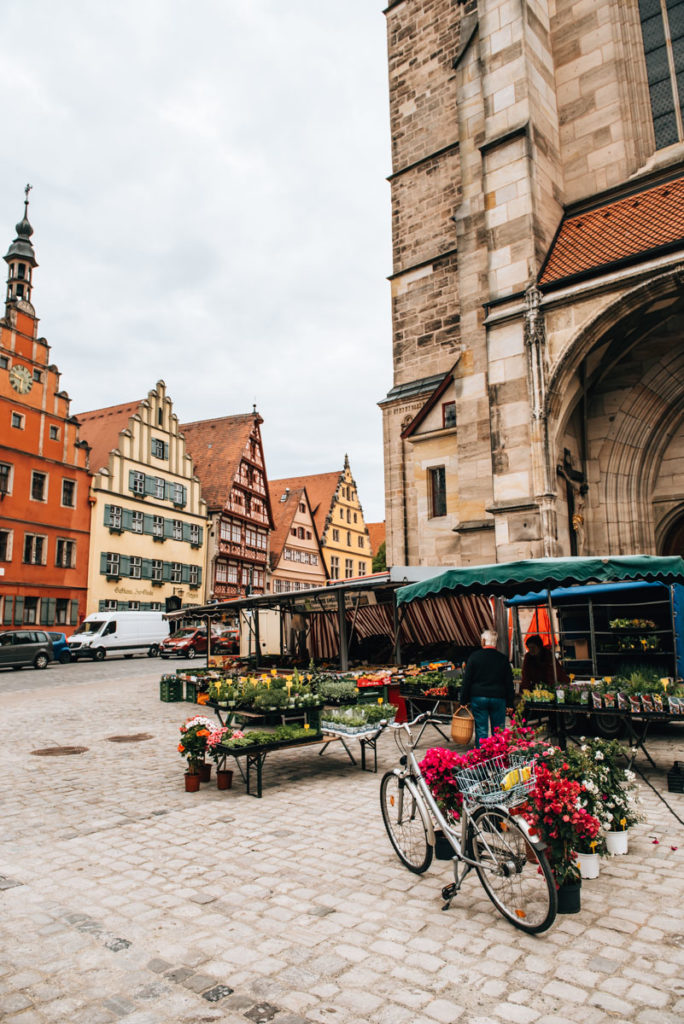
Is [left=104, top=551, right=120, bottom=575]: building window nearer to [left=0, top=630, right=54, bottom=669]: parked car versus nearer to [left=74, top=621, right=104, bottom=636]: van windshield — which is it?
[left=74, top=621, right=104, bottom=636]: van windshield

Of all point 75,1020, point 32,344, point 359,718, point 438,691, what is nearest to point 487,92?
point 438,691

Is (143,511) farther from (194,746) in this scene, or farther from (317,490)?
(194,746)

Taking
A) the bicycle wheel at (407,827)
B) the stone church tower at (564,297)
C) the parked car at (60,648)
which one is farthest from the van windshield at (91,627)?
the bicycle wheel at (407,827)

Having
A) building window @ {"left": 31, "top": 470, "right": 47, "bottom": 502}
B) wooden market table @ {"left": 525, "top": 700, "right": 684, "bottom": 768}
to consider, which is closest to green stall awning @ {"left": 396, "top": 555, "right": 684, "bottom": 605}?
wooden market table @ {"left": 525, "top": 700, "right": 684, "bottom": 768}

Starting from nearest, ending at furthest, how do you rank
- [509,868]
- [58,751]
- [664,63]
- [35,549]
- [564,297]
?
1. [509,868]
2. [58,751]
3. [564,297]
4. [664,63]
5. [35,549]

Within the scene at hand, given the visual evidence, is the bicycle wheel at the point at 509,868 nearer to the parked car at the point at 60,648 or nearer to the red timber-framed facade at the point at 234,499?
the parked car at the point at 60,648

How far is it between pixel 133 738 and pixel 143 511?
97.6 ft

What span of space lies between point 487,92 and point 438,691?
43.7ft

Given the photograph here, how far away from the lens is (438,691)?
10.3 metres

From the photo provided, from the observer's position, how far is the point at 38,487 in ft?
107

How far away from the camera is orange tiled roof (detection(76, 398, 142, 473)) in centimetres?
3800

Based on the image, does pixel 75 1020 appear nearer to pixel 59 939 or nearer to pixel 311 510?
pixel 59 939

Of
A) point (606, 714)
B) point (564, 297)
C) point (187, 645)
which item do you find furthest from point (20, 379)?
point (606, 714)

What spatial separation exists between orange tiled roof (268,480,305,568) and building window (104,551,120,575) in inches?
673
